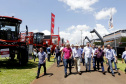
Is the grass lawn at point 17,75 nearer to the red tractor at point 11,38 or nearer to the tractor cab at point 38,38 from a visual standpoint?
the red tractor at point 11,38

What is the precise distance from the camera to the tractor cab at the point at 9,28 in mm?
12203

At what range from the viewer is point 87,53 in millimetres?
9891

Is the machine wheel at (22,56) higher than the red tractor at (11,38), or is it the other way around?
the red tractor at (11,38)

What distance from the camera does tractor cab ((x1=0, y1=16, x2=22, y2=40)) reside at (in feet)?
40.0

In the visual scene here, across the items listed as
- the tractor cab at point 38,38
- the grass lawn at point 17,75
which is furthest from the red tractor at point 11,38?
the tractor cab at point 38,38

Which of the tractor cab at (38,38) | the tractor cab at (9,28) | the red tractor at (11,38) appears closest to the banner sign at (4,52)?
the red tractor at (11,38)

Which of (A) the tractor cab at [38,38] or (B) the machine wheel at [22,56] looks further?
(A) the tractor cab at [38,38]

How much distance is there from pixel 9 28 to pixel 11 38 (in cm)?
94

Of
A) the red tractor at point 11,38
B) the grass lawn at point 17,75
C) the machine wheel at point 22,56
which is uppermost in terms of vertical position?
the red tractor at point 11,38

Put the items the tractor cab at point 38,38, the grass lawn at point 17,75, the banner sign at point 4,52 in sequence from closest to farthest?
1. the grass lawn at point 17,75
2. the banner sign at point 4,52
3. the tractor cab at point 38,38

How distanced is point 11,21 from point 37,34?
13828mm

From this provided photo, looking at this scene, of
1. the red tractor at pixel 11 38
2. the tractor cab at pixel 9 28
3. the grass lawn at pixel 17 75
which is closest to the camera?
the grass lawn at pixel 17 75

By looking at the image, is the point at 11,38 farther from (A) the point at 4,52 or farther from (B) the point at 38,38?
(B) the point at 38,38

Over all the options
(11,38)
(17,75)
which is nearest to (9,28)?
(11,38)
